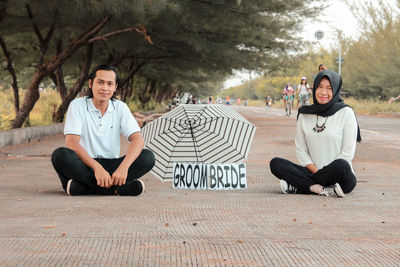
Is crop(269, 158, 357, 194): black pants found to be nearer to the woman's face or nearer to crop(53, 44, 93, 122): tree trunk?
the woman's face

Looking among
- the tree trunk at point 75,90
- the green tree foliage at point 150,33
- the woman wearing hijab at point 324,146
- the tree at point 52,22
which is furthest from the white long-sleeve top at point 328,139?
the tree trunk at point 75,90

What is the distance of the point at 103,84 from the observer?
6461 millimetres

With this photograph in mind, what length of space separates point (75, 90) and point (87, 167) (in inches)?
582

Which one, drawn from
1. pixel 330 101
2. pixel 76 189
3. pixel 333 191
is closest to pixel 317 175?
pixel 333 191

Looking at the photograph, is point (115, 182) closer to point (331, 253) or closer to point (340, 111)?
point (340, 111)

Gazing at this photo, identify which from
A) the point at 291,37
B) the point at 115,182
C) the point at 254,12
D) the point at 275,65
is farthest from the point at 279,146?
the point at 275,65

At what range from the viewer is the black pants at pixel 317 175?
6445mm

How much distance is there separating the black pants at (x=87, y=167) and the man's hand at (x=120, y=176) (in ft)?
1.26

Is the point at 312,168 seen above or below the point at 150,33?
below

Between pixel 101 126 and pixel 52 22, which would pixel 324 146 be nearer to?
pixel 101 126

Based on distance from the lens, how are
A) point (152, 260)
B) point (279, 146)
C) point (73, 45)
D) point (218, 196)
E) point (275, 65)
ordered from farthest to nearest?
1. point (275, 65)
2. point (73, 45)
3. point (279, 146)
4. point (218, 196)
5. point (152, 260)

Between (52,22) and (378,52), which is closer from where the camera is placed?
(52,22)

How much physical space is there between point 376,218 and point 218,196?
6.17ft

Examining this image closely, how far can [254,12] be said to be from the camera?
17.0 meters
